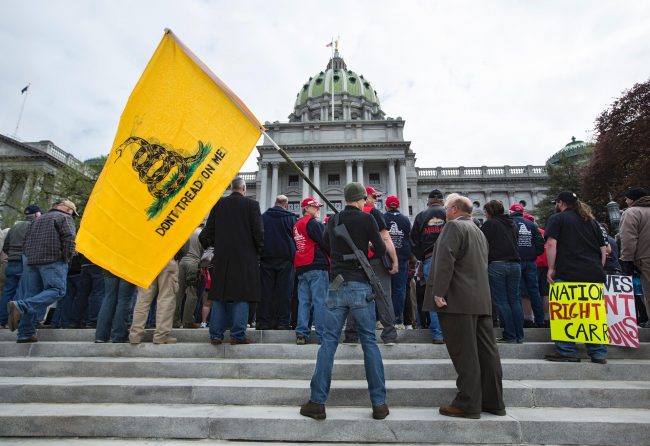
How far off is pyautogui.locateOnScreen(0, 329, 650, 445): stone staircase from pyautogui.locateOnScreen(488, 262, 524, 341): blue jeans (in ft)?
0.77

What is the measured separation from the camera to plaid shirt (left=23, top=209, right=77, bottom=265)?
211 inches

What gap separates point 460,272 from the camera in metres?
3.52

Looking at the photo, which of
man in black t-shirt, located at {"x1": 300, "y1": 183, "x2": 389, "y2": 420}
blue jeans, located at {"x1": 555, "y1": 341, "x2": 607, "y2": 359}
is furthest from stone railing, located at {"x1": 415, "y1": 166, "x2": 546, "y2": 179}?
man in black t-shirt, located at {"x1": 300, "y1": 183, "x2": 389, "y2": 420}

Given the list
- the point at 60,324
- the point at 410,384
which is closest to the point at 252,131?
the point at 410,384

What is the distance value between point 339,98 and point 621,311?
70.0m

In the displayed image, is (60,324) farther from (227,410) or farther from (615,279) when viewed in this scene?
(615,279)

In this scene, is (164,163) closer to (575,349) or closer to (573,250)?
(573,250)

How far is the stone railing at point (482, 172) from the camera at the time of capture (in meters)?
49.2

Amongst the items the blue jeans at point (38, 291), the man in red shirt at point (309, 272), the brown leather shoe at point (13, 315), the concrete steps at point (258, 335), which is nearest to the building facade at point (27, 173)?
the blue jeans at point (38, 291)

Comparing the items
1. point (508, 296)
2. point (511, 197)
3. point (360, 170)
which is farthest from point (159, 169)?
point (511, 197)

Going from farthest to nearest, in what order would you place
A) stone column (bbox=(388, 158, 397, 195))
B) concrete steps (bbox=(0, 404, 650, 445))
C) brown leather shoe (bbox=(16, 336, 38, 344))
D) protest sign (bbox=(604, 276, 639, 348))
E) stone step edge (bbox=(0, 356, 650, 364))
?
stone column (bbox=(388, 158, 397, 195))
brown leather shoe (bbox=(16, 336, 38, 344))
protest sign (bbox=(604, 276, 639, 348))
stone step edge (bbox=(0, 356, 650, 364))
concrete steps (bbox=(0, 404, 650, 445))

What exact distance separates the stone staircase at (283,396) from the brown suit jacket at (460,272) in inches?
35.0

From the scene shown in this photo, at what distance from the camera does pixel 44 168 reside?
39875 mm

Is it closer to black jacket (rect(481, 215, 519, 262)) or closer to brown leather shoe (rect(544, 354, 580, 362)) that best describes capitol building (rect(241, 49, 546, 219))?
black jacket (rect(481, 215, 519, 262))
